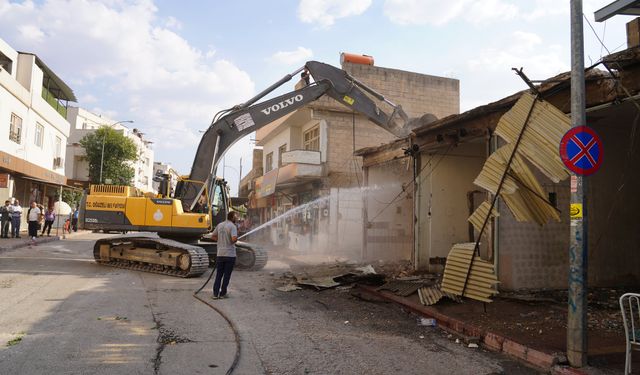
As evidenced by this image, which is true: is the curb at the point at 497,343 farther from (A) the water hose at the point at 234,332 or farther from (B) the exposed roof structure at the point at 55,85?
(B) the exposed roof structure at the point at 55,85

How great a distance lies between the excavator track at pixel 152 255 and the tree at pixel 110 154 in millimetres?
34644

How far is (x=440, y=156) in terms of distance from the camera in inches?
496

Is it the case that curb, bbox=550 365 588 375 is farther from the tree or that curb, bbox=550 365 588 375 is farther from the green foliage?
the tree

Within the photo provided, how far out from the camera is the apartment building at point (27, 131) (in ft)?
73.9

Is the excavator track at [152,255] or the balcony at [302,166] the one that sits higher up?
the balcony at [302,166]

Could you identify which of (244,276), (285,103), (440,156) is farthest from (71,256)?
(440,156)

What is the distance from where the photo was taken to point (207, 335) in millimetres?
5945

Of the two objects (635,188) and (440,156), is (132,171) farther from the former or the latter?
(635,188)

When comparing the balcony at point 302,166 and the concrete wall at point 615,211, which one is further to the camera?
the balcony at point 302,166

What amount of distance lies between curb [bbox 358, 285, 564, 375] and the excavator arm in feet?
22.9

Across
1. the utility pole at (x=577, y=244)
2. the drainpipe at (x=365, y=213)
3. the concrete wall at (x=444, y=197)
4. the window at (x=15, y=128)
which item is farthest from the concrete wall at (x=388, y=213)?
the window at (x=15, y=128)

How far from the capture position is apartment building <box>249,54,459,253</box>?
1947cm

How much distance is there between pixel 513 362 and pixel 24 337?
588cm

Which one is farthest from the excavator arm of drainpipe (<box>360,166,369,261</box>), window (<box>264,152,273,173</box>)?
window (<box>264,152,273,173</box>)
